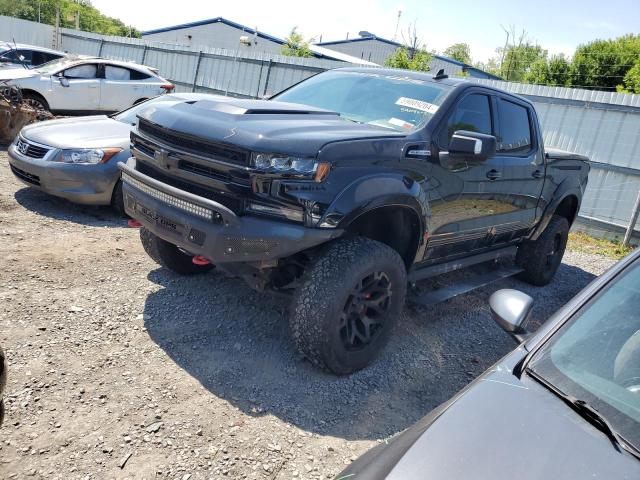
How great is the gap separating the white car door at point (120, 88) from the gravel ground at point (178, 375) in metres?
7.18

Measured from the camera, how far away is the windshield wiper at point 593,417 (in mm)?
1510

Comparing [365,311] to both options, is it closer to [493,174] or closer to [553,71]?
[493,174]

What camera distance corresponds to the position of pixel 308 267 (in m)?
3.19

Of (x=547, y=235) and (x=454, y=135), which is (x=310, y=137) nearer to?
(x=454, y=135)

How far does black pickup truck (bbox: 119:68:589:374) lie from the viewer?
2973mm

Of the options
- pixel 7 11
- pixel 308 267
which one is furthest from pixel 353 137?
pixel 7 11

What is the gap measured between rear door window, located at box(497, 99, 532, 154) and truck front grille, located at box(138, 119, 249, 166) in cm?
262

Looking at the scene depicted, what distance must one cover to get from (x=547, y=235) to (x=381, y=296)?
10.4 feet

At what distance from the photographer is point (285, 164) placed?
9.71 feet

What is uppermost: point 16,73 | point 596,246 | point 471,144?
point 471,144

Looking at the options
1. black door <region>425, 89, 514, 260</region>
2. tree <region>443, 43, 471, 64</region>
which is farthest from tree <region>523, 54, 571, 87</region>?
black door <region>425, 89, 514, 260</region>

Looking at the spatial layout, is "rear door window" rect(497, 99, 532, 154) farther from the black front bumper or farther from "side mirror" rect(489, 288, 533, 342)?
"side mirror" rect(489, 288, 533, 342)

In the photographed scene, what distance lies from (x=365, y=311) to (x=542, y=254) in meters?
3.20

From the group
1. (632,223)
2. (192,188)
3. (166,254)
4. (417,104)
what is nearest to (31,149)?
(166,254)
